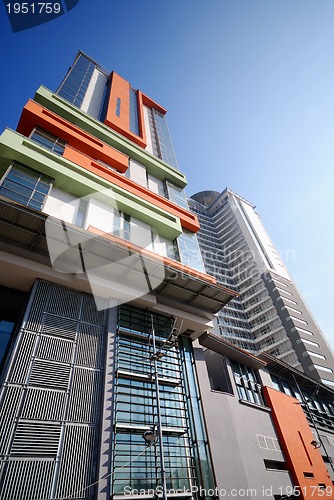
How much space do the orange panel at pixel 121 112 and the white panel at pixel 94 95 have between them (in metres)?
1.49

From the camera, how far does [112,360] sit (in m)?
12.2

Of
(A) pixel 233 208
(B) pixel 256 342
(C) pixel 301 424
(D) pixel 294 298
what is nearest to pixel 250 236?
(A) pixel 233 208

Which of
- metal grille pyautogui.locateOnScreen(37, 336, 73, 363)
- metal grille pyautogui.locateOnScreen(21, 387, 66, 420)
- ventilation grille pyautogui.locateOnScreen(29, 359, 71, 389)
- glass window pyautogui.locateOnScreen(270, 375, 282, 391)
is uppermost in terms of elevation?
glass window pyautogui.locateOnScreen(270, 375, 282, 391)

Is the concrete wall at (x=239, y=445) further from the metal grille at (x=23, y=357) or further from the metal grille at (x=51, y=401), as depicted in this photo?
the metal grille at (x=23, y=357)

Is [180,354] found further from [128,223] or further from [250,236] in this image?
[250,236]

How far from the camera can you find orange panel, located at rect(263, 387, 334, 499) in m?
16.0

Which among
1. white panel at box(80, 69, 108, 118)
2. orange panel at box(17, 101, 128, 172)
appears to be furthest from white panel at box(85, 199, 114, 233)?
white panel at box(80, 69, 108, 118)

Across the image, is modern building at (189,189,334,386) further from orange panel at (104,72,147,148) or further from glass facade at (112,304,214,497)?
orange panel at (104,72,147,148)

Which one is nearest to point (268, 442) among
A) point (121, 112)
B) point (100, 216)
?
point (100, 216)

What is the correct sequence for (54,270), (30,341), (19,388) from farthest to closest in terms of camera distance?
(54,270), (30,341), (19,388)

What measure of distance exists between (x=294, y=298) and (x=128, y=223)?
196 feet

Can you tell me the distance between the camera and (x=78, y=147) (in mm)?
20750

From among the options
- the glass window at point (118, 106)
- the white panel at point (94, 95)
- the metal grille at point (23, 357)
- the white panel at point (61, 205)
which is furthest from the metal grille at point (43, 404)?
the glass window at point (118, 106)

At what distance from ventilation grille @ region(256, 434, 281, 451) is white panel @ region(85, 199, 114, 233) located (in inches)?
599
